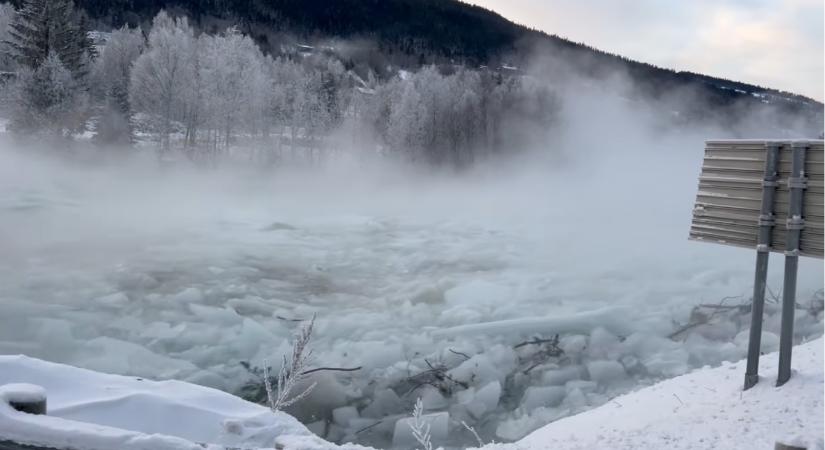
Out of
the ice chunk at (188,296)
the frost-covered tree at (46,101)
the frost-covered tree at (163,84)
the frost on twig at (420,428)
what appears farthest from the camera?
the frost-covered tree at (163,84)

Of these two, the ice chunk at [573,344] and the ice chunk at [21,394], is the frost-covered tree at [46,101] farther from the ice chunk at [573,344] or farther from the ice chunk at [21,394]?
the ice chunk at [21,394]

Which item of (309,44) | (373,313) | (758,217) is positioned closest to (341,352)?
(373,313)

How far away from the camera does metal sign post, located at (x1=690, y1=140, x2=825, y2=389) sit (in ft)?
15.2

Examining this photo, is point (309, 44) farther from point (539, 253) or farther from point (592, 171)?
point (539, 253)

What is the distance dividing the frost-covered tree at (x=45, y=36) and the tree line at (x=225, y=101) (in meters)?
0.05

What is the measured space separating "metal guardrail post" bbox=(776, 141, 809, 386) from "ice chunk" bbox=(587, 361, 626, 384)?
281 cm

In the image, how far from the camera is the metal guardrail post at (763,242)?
4.85 meters

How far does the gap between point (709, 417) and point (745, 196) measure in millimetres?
1765

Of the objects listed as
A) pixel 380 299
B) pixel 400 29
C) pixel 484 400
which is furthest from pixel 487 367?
pixel 400 29

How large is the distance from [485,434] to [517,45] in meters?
79.4

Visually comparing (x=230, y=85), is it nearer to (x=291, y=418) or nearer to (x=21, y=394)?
(x=291, y=418)

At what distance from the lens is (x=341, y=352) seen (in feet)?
26.5

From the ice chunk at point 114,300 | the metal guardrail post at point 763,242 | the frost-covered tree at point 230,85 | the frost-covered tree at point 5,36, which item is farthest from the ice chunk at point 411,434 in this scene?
the frost-covered tree at point 5,36

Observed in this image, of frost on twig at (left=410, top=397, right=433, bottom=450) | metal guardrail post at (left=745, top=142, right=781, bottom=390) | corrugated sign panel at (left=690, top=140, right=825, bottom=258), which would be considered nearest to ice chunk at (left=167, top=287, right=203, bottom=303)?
frost on twig at (left=410, top=397, right=433, bottom=450)
